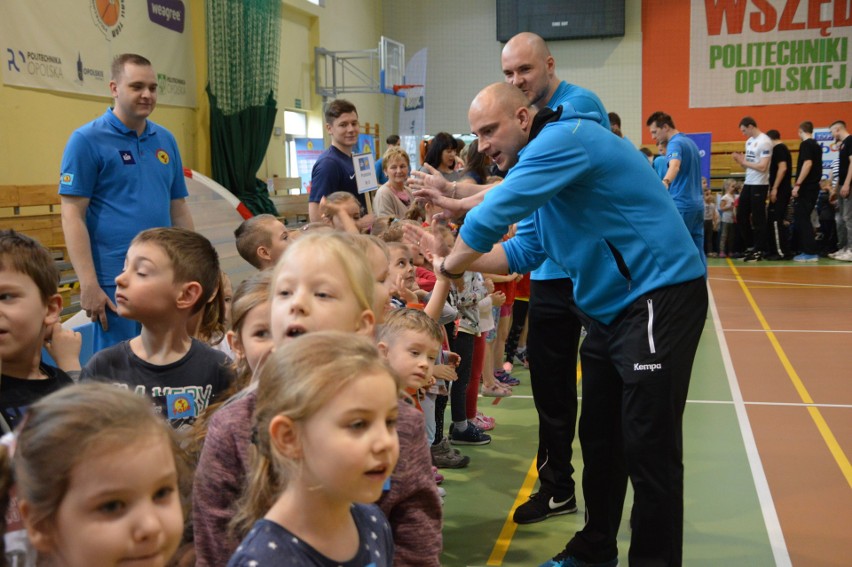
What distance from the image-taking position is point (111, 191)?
383cm

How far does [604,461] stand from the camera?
10.4ft

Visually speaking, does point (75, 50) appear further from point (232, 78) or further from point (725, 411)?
point (725, 411)

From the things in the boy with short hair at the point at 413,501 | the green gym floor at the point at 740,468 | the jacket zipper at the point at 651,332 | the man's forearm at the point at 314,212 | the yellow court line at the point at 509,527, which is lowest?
the yellow court line at the point at 509,527

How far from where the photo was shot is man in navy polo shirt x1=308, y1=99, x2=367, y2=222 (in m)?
5.18

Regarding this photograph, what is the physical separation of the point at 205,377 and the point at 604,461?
5.21ft

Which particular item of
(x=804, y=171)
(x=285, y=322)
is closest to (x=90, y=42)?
(x=285, y=322)

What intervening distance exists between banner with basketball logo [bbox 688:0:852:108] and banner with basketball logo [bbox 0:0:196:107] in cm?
1072

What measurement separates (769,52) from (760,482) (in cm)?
1414

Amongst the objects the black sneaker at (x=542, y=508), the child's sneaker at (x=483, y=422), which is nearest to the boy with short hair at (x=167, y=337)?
the black sneaker at (x=542, y=508)

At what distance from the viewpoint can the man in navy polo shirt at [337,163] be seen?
5176 mm

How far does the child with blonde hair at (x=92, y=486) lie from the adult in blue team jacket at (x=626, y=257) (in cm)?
164

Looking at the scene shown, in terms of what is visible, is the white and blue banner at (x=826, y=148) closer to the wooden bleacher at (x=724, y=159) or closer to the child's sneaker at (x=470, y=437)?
the wooden bleacher at (x=724, y=159)

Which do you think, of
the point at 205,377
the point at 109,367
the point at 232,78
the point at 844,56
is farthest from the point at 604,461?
the point at 844,56

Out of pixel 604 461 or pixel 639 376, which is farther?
pixel 604 461
